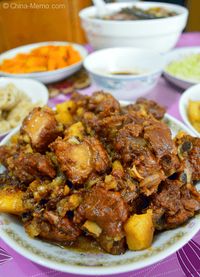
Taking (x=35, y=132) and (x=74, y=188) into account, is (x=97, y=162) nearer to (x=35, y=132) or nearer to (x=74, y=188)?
(x=74, y=188)

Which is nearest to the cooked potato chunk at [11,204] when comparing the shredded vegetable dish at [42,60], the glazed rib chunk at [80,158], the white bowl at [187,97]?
the glazed rib chunk at [80,158]

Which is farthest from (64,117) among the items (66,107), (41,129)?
(41,129)

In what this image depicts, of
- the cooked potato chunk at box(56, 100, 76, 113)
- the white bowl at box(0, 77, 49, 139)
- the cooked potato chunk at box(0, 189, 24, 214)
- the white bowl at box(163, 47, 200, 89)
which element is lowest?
the white bowl at box(0, 77, 49, 139)

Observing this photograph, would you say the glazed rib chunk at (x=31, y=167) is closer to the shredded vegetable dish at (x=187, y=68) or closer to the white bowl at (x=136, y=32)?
the shredded vegetable dish at (x=187, y=68)

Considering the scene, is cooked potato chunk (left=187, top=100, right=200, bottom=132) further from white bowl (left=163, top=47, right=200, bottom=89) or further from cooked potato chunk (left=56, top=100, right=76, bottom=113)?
cooked potato chunk (left=56, top=100, right=76, bottom=113)

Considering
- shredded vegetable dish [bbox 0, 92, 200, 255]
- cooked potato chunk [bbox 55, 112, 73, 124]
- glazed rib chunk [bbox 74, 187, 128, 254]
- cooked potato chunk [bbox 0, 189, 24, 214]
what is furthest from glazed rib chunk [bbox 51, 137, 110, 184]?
cooked potato chunk [bbox 55, 112, 73, 124]
